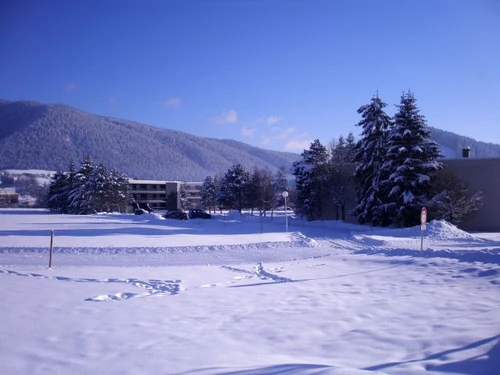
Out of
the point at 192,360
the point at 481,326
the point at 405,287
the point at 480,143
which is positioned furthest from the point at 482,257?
the point at 480,143

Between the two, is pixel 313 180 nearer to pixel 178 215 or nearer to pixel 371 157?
pixel 371 157

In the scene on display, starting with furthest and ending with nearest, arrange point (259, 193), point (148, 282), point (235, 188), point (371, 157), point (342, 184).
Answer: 1. point (235, 188)
2. point (259, 193)
3. point (342, 184)
4. point (371, 157)
5. point (148, 282)

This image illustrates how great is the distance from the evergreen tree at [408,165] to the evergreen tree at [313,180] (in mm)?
12332

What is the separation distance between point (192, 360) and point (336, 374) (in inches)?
77.4

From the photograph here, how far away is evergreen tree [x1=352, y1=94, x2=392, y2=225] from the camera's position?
37500mm

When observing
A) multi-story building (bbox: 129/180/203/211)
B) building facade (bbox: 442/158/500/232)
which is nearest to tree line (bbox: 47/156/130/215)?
multi-story building (bbox: 129/180/203/211)

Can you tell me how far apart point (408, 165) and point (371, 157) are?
498 centimetres

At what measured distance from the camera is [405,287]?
10516 millimetres

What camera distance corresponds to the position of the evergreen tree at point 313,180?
1925 inches

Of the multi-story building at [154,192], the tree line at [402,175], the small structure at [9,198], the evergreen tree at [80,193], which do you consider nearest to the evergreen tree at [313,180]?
the tree line at [402,175]

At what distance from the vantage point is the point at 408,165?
115ft

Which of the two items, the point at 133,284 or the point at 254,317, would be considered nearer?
the point at 254,317

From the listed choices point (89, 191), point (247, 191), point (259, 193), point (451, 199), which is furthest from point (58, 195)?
point (451, 199)

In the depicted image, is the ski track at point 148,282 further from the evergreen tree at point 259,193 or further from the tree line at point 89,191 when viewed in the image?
the tree line at point 89,191
